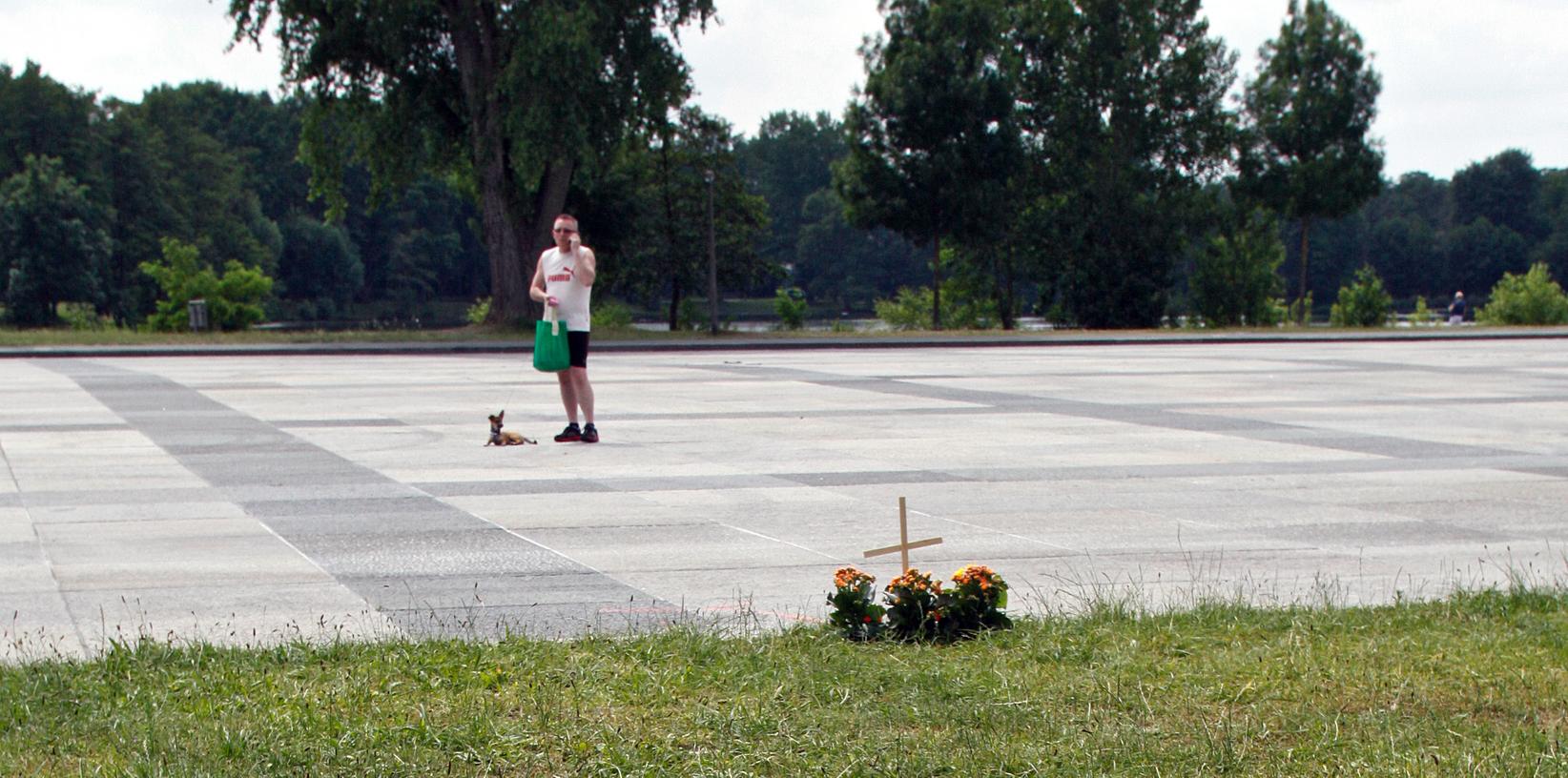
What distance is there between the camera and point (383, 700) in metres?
4.71

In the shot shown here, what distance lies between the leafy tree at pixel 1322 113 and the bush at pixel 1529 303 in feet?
19.0

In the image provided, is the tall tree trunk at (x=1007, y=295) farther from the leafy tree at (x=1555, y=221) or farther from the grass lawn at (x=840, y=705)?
the leafy tree at (x=1555, y=221)

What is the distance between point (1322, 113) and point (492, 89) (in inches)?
1037

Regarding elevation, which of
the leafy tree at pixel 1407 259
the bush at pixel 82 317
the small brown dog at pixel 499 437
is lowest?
the small brown dog at pixel 499 437

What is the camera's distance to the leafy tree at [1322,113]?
47.4 m

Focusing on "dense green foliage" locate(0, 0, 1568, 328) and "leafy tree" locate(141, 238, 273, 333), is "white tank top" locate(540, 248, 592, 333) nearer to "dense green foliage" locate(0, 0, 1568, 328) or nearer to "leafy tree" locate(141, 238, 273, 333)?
"dense green foliage" locate(0, 0, 1568, 328)

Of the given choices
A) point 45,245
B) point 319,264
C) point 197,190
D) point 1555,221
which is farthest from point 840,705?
point 1555,221

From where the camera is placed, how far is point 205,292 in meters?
42.6

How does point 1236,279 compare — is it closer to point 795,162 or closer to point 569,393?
point 569,393

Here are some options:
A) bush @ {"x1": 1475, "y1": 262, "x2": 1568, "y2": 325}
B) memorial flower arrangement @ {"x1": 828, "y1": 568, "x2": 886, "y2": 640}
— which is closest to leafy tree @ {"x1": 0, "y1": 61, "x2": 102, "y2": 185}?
bush @ {"x1": 1475, "y1": 262, "x2": 1568, "y2": 325}

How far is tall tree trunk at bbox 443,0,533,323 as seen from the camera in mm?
33812

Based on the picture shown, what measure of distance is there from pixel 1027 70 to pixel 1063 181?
12.4ft

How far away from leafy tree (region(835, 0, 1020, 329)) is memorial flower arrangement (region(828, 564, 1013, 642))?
3756 cm

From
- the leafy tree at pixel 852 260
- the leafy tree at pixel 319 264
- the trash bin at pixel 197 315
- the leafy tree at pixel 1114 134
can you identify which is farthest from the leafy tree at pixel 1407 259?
the trash bin at pixel 197 315
